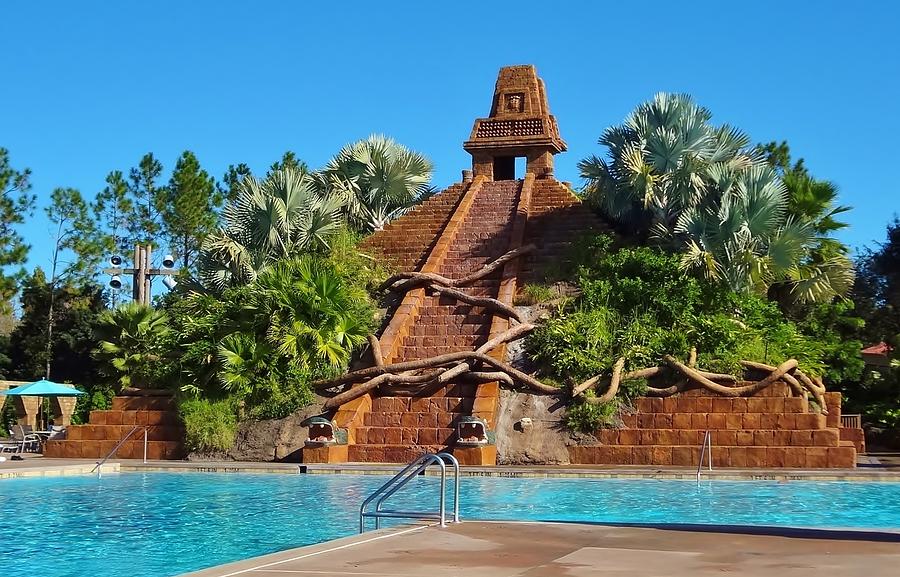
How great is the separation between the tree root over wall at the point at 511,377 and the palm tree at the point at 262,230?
12.9ft

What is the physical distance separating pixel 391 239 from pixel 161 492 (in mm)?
14053

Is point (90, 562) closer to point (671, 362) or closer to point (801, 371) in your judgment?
point (671, 362)

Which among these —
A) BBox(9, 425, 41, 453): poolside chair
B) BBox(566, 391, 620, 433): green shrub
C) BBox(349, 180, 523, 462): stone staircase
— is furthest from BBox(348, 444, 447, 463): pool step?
BBox(9, 425, 41, 453): poolside chair

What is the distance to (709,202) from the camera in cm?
2198

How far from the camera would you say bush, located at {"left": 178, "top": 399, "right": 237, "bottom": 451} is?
2041 centimetres

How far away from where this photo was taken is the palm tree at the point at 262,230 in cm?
2436

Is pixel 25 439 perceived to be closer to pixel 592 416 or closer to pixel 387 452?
pixel 387 452

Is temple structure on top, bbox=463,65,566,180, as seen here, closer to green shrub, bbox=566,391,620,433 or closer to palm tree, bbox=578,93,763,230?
palm tree, bbox=578,93,763,230

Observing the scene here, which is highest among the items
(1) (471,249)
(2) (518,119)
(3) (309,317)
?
(2) (518,119)

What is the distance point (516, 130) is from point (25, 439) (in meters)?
16.9

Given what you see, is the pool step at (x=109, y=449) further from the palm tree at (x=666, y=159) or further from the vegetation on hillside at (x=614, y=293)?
the palm tree at (x=666, y=159)

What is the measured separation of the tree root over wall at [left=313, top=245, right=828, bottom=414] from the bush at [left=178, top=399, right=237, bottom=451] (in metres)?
1.84

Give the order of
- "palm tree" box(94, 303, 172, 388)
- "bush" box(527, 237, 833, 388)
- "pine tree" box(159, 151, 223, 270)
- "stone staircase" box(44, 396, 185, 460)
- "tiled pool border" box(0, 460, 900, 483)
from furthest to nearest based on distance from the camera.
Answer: "pine tree" box(159, 151, 223, 270)
"palm tree" box(94, 303, 172, 388)
"stone staircase" box(44, 396, 185, 460)
"bush" box(527, 237, 833, 388)
"tiled pool border" box(0, 460, 900, 483)

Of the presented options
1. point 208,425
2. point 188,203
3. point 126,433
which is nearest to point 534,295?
point 208,425
